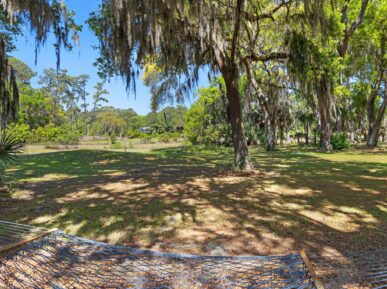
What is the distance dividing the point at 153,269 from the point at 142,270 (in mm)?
94

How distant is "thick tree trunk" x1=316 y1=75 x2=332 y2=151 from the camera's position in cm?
1041

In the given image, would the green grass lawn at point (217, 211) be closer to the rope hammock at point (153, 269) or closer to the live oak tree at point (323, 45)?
the rope hammock at point (153, 269)

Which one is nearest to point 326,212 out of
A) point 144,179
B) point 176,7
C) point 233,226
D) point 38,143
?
point 233,226

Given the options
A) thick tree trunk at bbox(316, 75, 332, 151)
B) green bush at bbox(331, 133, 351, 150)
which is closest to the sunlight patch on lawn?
thick tree trunk at bbox(316, 75, 332, 151)

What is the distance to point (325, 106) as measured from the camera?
37.4 feet

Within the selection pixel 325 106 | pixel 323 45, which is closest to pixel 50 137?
pixel 325 106

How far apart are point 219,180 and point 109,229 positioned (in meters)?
3.26

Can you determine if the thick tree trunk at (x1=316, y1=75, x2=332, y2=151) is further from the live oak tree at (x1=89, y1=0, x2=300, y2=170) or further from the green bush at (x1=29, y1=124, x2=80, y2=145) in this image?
the green bush at (x1=29, y1=124, x2=80, y2=145)

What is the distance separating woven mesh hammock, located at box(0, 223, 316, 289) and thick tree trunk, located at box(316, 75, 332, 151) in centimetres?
981

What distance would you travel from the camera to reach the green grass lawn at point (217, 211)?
8.91 feet

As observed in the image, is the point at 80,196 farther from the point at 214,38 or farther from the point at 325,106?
the point at 325,106

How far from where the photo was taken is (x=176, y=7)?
505 centimetres

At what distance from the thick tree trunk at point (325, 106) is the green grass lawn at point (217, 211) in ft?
17.2

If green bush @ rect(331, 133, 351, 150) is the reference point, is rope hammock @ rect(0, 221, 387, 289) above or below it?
below
